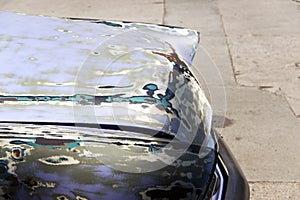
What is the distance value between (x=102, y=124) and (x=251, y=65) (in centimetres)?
398

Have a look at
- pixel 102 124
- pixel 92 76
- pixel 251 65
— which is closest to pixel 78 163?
pixel 102 124

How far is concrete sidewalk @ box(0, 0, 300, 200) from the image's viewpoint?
392cm

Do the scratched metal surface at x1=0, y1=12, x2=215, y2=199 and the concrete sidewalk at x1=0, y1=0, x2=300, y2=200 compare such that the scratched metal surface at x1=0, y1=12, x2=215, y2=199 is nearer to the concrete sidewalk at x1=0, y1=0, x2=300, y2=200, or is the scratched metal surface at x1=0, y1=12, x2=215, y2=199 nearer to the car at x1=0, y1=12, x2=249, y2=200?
the car at x1=0, y1=12, x2=249, y2=200

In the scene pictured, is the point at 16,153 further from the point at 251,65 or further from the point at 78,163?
the point at 251,65

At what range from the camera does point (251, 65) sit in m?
5.66

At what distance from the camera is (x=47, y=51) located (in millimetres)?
2309

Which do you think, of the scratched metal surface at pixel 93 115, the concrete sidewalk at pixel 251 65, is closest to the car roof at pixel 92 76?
the scratched metal surface at pixel 93 115

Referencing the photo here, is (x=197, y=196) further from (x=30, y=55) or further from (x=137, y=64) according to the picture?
(x=30, y=55)

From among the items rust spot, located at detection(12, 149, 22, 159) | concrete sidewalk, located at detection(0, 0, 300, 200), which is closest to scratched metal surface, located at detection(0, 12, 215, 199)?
rust spot, located at detection(12, 149, 22, 159)

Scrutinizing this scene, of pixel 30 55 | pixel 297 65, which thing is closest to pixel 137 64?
pixel 30 55

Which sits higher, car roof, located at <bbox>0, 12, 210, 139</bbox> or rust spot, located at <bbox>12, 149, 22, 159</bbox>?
car roof, located at <bbox>0, 12, 210, 139</bbox>

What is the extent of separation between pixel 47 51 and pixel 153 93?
0.56 metres

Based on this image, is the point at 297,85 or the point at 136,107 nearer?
the point at 136,107

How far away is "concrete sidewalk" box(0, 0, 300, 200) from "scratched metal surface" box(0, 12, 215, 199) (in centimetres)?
49
